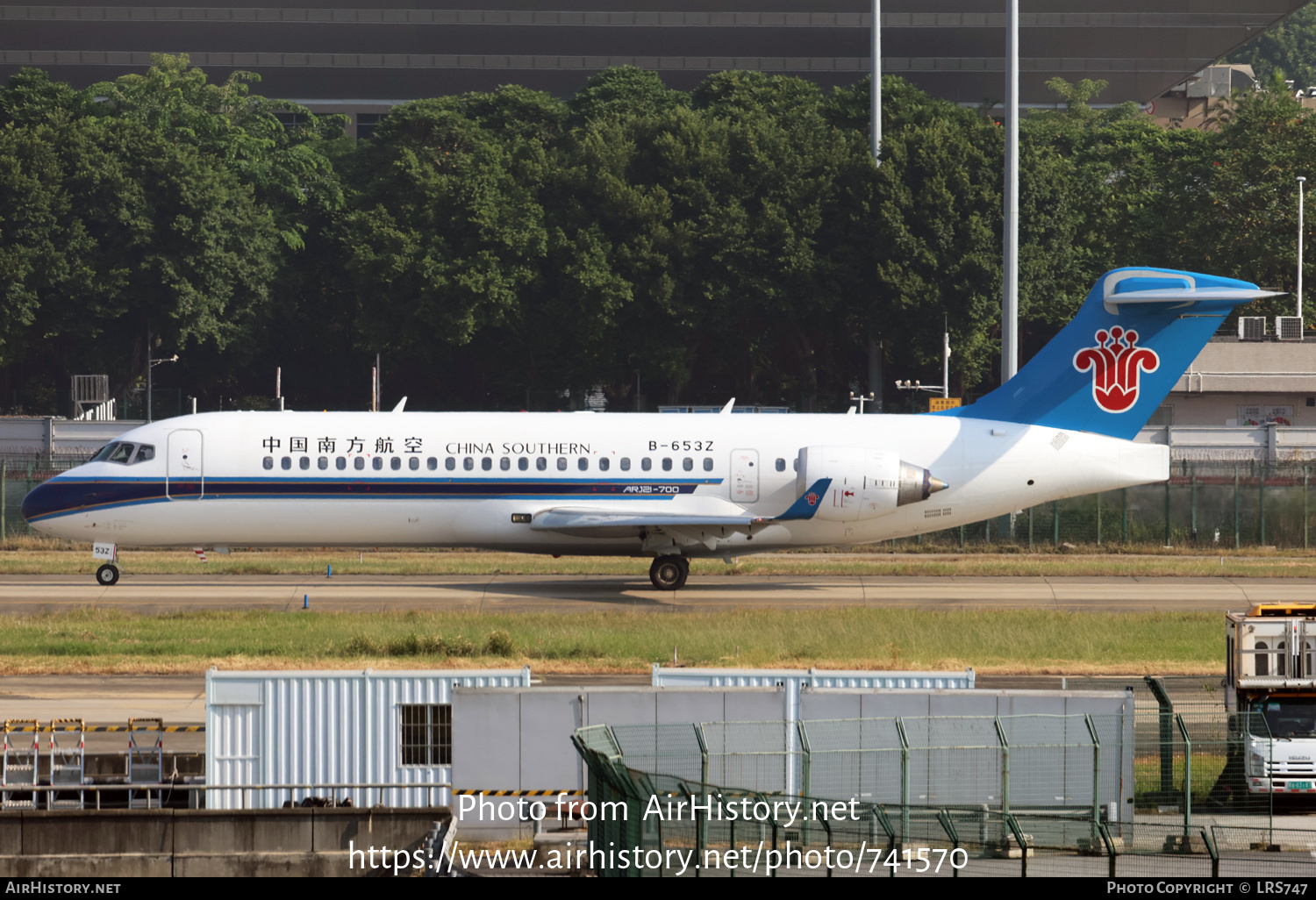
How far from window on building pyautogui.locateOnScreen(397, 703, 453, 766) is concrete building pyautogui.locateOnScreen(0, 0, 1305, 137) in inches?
4604

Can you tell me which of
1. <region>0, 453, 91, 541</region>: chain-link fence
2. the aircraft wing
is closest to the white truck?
the aircraft wing

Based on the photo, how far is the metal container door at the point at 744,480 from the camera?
39.0 m

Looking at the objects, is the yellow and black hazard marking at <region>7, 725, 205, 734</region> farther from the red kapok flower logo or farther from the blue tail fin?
the red kapok flower logo

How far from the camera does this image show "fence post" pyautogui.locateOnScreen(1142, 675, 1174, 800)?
18703 mm

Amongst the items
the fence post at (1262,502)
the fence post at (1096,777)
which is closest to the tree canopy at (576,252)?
the fence post at (1262,502)

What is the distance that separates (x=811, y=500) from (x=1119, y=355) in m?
9.18

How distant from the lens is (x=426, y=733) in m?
20.0

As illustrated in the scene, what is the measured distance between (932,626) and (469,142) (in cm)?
6660

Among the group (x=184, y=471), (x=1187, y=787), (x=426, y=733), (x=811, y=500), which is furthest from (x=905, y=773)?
(x=184, y=471)

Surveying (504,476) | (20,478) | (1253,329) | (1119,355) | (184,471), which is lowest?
(20,478)

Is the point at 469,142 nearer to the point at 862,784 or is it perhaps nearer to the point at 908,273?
the point at 908,273

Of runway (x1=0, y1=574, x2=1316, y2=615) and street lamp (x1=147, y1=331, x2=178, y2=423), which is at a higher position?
street lamp (x1=147, y1=331, x2=178, y2=423)

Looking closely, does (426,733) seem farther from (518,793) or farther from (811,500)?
(811,500)

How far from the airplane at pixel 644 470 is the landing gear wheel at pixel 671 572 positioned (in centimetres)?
5
